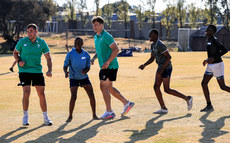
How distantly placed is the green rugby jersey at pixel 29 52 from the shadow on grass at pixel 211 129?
3.17 meters

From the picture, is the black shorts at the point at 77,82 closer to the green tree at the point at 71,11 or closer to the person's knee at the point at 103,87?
the person's knee at the point at 103,87

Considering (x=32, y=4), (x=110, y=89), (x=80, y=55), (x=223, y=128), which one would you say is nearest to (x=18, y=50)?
(x=80, y=55)

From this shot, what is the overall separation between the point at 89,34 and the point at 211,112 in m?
61.8

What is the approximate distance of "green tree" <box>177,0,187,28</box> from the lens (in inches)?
3209

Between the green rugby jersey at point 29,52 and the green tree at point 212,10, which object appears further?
the green tree at point 212,10

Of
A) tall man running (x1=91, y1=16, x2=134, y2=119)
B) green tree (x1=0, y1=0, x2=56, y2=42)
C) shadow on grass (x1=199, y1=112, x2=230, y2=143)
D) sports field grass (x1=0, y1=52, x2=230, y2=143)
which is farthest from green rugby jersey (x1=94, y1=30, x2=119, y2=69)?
green tree (x1=0, y1=0, x2=56, y2=42)

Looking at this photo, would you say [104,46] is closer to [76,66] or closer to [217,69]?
[76,66]

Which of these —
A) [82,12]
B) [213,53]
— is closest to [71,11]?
[82,12]

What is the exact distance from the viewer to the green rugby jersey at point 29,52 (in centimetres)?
785

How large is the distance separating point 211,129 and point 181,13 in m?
76.9

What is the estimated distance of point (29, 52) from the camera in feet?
25.7

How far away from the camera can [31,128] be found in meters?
7.67

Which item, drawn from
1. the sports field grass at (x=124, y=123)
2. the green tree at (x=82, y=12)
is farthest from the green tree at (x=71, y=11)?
the sports field grass at (x=124, y=123)

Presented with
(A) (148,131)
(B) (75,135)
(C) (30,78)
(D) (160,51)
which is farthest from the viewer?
(D) (160,51)
